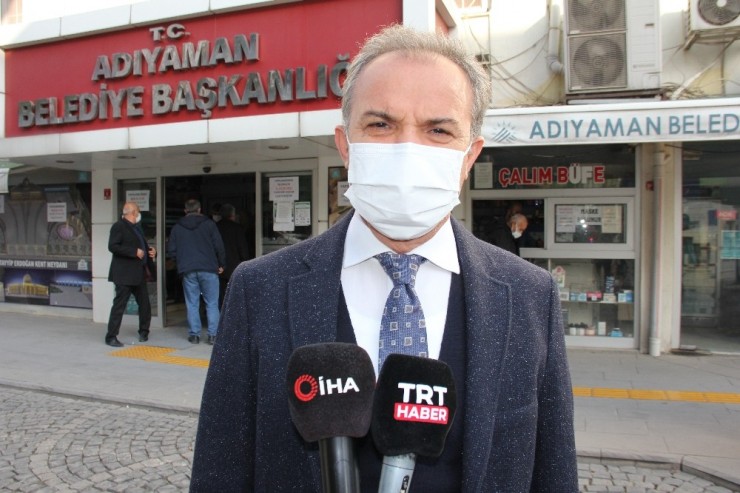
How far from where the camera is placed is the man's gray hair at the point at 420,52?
1490 mm

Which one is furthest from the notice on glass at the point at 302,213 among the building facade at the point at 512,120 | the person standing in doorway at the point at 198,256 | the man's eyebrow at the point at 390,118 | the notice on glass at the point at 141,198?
the man's eyebrow at the point at 390,118

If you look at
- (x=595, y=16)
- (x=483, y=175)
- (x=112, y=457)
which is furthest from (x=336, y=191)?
(x=112, y=457)

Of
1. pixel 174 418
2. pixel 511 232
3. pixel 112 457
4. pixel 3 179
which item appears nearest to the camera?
pixel 112 457

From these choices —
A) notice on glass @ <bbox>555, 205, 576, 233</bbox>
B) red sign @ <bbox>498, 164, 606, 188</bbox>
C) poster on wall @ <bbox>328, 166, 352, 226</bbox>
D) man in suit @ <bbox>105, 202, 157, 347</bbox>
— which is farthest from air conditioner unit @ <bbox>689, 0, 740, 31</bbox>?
man in suit @ <bbox>105, 202, 157, 347</bbox>

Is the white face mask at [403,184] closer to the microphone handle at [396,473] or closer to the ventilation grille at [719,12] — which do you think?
the microphone handle at [396,473]

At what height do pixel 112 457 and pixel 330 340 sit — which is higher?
pixel 330 340

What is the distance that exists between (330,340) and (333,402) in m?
0.28

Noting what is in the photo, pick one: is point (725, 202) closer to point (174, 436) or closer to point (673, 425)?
point (673, 425)

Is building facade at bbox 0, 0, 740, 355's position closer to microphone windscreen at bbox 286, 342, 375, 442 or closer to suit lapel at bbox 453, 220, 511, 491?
suit lapel at bbox 453, 220, 511, 491

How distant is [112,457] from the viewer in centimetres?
432

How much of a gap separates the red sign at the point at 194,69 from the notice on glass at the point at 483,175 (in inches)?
92.4

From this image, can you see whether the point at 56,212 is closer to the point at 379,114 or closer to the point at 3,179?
the point at 3,179

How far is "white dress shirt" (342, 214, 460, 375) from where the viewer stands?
4.94 feet

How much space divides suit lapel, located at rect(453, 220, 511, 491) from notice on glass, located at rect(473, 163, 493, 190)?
659 centimetres
